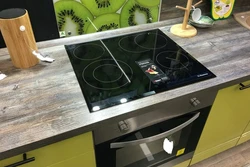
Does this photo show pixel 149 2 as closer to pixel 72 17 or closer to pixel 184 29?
pixel 184 29

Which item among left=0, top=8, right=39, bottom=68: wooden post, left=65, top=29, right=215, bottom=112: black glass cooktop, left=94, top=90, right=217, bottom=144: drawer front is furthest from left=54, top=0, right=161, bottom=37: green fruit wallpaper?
left=94, top=90, right=217, bottom=144: drawer front

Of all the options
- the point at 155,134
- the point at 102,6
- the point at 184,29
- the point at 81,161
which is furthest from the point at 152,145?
the point at 102,6

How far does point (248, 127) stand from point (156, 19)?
971 mm

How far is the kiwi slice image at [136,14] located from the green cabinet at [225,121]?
2.05 ft

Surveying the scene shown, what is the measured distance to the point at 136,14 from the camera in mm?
1287

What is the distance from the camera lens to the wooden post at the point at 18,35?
829 millimetres

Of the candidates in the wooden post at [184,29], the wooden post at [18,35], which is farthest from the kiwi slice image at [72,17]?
the wooden post at [184,29]

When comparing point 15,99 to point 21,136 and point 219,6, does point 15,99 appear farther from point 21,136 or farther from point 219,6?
point 219,6

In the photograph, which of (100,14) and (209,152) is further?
(209,152)

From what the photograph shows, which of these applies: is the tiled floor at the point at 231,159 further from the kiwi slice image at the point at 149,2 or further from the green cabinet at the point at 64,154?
the kiwi slice image at the point at 149,2

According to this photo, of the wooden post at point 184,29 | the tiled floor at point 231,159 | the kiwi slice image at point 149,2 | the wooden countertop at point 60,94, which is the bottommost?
Answer: the tiled floor at point 231,159

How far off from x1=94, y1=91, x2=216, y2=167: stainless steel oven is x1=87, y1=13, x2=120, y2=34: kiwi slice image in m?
0.64

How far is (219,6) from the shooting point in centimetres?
137

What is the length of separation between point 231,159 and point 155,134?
39.8 inches
